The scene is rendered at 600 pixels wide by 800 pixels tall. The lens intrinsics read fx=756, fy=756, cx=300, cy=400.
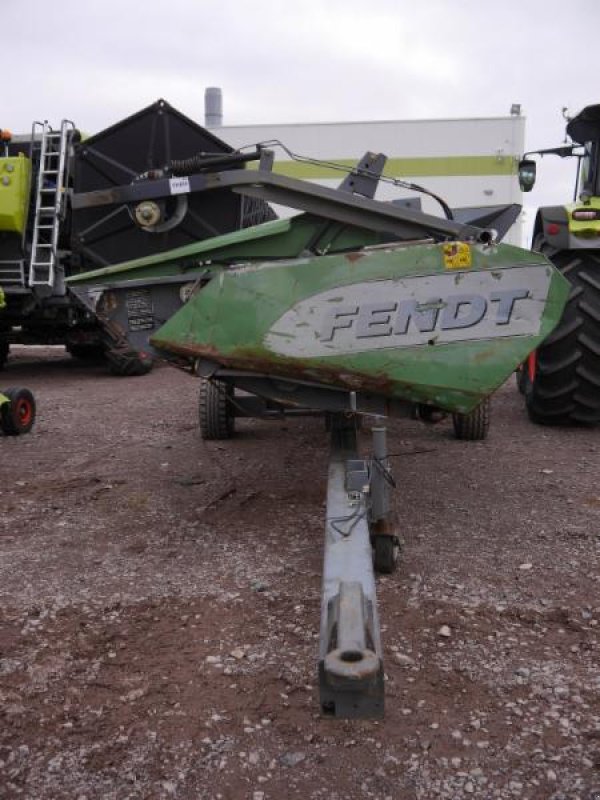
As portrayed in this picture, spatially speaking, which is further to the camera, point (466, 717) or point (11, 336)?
point (11, 336)

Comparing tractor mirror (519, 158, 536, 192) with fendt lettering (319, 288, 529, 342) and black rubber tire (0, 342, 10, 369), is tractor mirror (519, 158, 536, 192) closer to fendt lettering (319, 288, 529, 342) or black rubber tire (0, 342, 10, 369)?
fendt lettering (319, 288, 529, 342)

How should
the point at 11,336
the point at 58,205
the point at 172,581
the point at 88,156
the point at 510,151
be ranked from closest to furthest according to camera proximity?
the point at 172,581
the point at 88,156
the point at 58,205
the point at 11,336
the point at 510,151

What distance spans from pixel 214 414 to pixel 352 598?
344 centimetres

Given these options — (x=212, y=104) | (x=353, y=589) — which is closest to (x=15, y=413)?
(x=353, y=589)

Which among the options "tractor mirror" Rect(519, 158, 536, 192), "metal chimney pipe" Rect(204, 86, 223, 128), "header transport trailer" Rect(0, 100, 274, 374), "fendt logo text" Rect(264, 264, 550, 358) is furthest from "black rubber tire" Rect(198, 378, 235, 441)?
"metal chimney pipe" Rect(204, 86, 223, 128)

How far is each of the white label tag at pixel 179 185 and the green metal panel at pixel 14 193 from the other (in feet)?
17.1

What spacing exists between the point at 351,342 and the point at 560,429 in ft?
10.6

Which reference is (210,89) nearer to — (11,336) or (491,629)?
(11,336)

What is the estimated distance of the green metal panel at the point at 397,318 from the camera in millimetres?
3068

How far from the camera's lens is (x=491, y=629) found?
8.55 feet

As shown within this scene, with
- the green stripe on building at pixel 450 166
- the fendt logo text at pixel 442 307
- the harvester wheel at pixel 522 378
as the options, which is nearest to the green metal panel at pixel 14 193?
the harvester wheel at pixel 522 378

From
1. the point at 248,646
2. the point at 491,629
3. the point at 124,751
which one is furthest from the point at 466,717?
the point at 124,751

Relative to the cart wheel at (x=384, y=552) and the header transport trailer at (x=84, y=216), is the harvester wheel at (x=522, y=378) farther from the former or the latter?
the cart wheel at (x=384, y=552)

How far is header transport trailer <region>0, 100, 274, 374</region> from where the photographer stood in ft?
13.0
